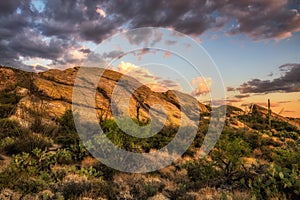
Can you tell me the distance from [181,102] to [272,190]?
93.6 ft

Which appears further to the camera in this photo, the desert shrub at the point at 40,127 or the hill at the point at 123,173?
the desert shrub at the point at 40,127

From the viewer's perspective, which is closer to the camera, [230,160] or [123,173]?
[230,160]

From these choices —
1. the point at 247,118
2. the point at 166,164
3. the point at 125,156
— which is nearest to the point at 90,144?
the point at 125,156

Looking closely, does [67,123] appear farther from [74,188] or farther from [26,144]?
[74,188]

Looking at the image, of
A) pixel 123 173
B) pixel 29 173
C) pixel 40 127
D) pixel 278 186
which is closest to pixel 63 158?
pixel 29 173

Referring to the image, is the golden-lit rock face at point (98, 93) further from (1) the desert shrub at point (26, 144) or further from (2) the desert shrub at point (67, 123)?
(1) the desert shrub at point (26, 144)

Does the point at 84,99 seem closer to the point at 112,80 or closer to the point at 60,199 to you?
the point at 112,80

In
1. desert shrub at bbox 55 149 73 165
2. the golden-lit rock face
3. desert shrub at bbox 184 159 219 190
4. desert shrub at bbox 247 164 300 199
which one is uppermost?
the golden-lit rock face

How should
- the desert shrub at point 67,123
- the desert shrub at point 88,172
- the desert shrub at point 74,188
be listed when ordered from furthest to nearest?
the desert shrub at point 67,123 < the desert shrub at point 88,172 < the desert shrub at point 74,188

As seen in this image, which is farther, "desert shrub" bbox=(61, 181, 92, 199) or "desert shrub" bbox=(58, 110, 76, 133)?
"desert shrub" bbox=(58, 110, 76, 133)

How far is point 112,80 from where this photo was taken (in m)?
38.5

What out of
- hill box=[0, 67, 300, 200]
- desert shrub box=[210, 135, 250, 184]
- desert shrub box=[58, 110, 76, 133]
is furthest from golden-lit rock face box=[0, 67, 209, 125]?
desert shrub box=[210, 135, 250, 184]

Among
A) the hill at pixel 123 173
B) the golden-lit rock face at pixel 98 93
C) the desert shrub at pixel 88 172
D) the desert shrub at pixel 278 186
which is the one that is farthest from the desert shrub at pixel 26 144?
the golden-lit rock face at pixel 98 93

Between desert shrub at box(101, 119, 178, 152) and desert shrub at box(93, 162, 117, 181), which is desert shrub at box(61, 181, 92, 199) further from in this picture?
desert shrub at box(101, 119, 178, 152)
